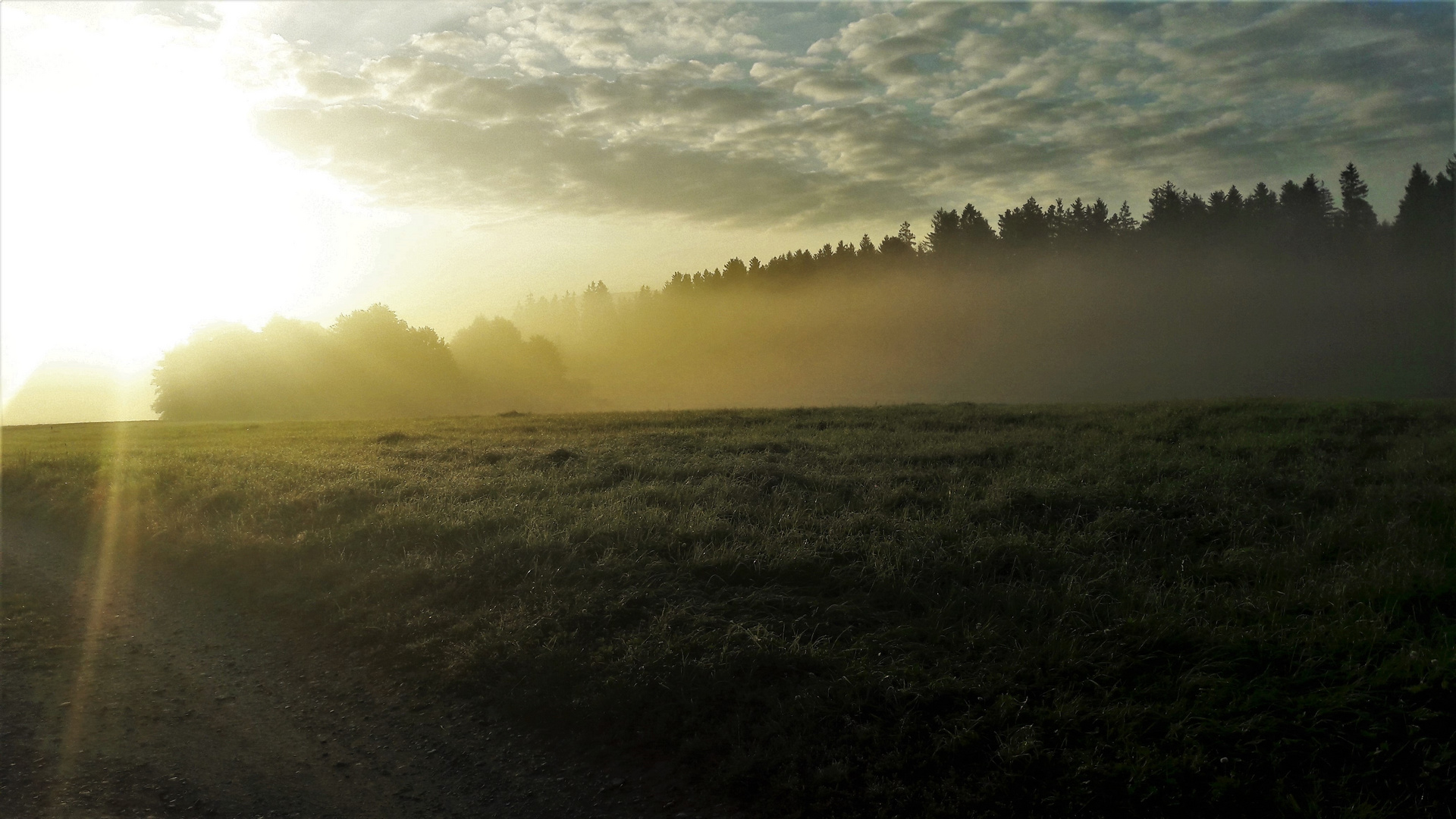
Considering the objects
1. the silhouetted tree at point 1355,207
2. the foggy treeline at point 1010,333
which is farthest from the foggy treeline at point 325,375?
the silhouetted tree at point 1355,207

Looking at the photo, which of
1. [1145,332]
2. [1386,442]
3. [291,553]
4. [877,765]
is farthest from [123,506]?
[1145,332]

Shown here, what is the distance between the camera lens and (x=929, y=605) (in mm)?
7203

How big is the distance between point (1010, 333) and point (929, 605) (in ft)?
279

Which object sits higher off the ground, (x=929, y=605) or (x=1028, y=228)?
(x=1028, y=228)

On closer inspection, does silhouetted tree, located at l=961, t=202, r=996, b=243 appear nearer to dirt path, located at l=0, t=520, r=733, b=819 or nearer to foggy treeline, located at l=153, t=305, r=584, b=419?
foggy treeline, located at l=153, t=305, r=584, b=419

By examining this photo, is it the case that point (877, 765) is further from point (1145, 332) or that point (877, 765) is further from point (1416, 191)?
point (1416, 191)

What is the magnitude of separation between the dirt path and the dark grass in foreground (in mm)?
463

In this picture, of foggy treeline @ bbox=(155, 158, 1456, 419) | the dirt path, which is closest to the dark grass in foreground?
the dirt path

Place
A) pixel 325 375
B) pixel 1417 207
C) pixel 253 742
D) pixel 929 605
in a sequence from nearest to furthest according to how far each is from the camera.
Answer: pixel 253 742
pixel 929 605
pixel 325 375
pixel 1417 207

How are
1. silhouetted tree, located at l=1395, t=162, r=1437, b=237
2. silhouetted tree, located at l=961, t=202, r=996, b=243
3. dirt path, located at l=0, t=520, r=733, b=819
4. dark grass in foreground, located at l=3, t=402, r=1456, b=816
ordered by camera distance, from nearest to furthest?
dark grass in foreground, located at l=3, t=402, r=1456, b=816
dirt path, located at l=0, t=520, r=733, b=819
silhouetted tree, located at l=1395, t=162, r=1437, b=237
silhouetted tree, located at l=961, t=202, r=996, b=243

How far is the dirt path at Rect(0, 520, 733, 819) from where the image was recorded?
5.13m

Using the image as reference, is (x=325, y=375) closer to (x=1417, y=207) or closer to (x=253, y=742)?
(x=253, y=742)

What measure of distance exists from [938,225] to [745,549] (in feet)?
315

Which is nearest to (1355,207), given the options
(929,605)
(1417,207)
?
(1417,207)
